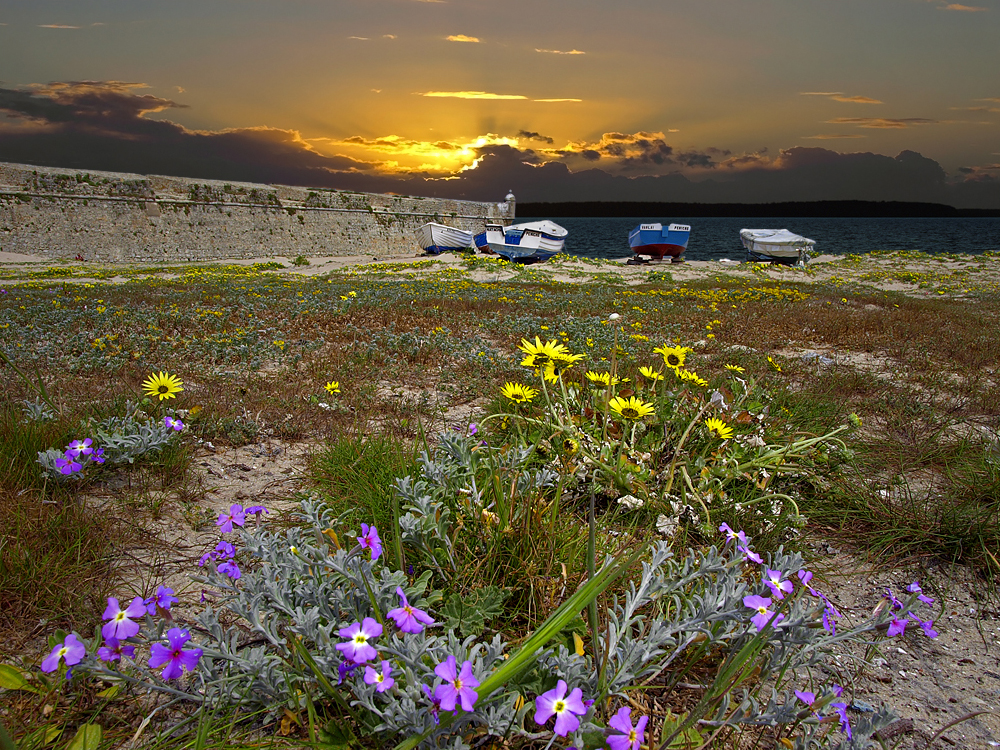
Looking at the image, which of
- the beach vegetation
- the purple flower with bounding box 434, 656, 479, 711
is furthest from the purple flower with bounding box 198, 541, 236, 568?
the purple flower with bounding box 434, 656, 479, 711

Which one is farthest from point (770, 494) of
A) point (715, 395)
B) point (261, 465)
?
point (261, 465)

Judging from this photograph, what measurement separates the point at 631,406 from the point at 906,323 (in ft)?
25.0

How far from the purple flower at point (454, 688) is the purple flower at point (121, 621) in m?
0.71

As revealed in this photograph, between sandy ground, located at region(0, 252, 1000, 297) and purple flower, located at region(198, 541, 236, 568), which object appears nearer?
purple flower, located at region(198, 541, 236, 568)

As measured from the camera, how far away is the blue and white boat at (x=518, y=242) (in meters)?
34.3

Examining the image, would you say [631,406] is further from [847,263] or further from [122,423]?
[847,263]

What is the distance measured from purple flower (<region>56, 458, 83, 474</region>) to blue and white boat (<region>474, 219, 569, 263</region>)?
3343 centimetres

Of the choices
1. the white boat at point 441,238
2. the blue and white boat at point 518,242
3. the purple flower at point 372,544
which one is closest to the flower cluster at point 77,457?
the purple flower at point 372,544

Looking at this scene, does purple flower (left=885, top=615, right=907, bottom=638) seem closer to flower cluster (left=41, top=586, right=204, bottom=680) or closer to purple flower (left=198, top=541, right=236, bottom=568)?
flower cluster (left=41, top=586, right=204, bottom=680)

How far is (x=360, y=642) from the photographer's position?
111cm

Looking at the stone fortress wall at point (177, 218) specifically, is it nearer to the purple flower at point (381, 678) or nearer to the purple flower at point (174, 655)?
the purple flower at point (174, 655)

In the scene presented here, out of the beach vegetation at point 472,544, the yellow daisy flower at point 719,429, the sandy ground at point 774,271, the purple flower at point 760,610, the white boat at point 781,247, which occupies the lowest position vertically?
the beach vegetation at point 472,544

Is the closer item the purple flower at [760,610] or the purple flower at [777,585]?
the purple flower at [760,610]

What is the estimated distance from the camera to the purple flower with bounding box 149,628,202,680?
1.13 metres
